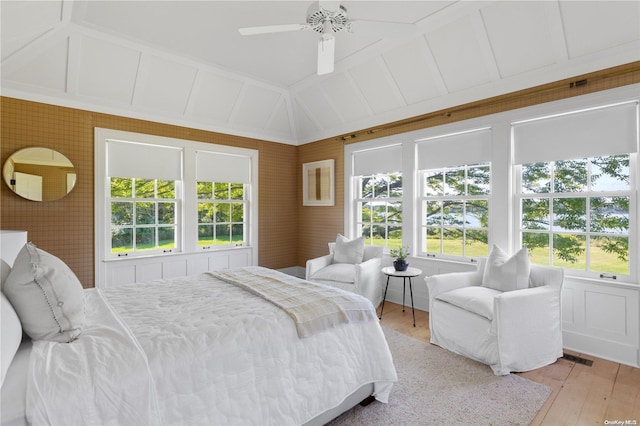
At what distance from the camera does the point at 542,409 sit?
210 cm

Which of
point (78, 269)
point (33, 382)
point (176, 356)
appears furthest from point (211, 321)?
point (78, 269)

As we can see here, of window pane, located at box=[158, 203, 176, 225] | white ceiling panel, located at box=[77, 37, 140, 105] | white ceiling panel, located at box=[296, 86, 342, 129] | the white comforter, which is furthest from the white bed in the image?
white ceiling panel, located at box=[296, 86, 342, 129]

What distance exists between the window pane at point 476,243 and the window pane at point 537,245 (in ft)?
1.26

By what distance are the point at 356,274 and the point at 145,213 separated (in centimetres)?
301

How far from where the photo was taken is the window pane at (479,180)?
373 centimetres

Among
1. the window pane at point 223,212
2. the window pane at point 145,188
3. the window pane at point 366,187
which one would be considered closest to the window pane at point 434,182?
the window pane at point 366,187

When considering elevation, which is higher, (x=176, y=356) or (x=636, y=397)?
(x=176, y=356)

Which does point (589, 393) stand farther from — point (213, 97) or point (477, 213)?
point (213, 97)

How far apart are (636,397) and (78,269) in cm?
542

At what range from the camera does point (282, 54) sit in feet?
12.9

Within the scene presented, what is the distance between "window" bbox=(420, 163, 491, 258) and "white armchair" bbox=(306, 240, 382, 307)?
0.73 metres

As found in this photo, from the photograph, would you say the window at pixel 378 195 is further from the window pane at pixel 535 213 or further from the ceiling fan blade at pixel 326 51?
the ceiling fan blade at pixel 326 51

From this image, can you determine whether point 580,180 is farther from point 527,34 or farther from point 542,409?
point 542,409

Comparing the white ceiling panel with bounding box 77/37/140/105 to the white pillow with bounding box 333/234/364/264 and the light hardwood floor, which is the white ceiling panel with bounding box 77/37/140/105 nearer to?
the white pillow with bounding box 333/234/364/264
